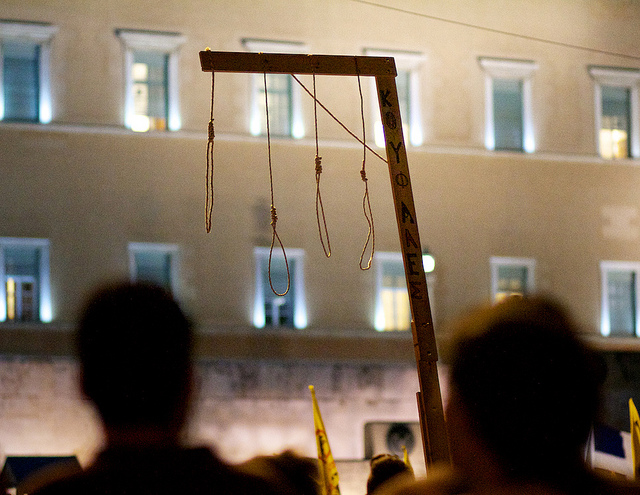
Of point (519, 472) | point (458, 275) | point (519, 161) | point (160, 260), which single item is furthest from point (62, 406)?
point (519, 472)

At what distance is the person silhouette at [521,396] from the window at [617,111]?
55.9 ft

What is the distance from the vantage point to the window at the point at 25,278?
612 inches

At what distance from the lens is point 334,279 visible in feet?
54.9

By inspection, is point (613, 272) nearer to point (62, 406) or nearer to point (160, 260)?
point (160, 260)

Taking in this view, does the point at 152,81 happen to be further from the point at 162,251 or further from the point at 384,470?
the point at 384,470

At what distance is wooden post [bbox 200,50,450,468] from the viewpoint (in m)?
4.21

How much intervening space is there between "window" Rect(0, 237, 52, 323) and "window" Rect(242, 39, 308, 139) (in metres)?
3.96

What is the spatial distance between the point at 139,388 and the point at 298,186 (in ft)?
49.3

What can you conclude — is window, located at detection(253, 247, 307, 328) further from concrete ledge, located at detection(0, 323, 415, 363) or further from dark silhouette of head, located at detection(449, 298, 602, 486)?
dark silhouette of head, located at detection(449, 298, 602, 486)

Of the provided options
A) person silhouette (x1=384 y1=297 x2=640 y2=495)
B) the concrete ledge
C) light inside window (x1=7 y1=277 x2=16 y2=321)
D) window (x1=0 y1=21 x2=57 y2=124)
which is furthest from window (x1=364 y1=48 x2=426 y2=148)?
person silhouette (x1=384 y1=297 x2=640 y2=495)

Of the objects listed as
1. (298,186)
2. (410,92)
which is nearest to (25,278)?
(298,186)

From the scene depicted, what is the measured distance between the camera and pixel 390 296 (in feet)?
55.7

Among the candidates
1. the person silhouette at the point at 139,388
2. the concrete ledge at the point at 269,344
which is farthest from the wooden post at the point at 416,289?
the concrete ledge at the point at 269,344

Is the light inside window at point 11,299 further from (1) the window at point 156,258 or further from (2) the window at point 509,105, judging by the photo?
(2) the window at point 509,105
